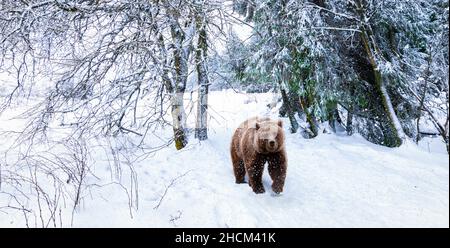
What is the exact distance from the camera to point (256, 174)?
4742mm

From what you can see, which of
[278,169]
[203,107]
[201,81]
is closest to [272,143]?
[278,169]

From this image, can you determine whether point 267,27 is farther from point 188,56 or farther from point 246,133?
point 246,133

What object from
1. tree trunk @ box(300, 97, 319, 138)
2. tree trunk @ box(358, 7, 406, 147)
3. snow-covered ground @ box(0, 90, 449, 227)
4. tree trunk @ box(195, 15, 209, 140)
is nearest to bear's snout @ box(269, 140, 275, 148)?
snow-covered ground @ box(0, 90, 449, 227)

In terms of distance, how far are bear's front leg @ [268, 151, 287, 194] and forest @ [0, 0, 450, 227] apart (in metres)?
0.17

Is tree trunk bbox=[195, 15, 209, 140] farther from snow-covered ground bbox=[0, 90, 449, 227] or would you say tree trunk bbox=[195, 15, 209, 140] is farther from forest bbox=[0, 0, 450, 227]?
snow-covered ground bbox=[0, 90, 449, 227]

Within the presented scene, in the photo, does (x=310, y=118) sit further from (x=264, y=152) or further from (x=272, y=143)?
(x=272, y=143)

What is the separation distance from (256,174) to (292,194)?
52cm

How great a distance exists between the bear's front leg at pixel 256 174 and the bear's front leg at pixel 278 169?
130 millimetres

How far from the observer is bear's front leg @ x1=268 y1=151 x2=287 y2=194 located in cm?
467

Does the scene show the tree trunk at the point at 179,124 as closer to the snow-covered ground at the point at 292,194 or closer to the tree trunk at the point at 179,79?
the tree trunk at the point at 179,79

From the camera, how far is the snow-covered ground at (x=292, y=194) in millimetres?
3775

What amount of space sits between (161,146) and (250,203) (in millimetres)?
2854
